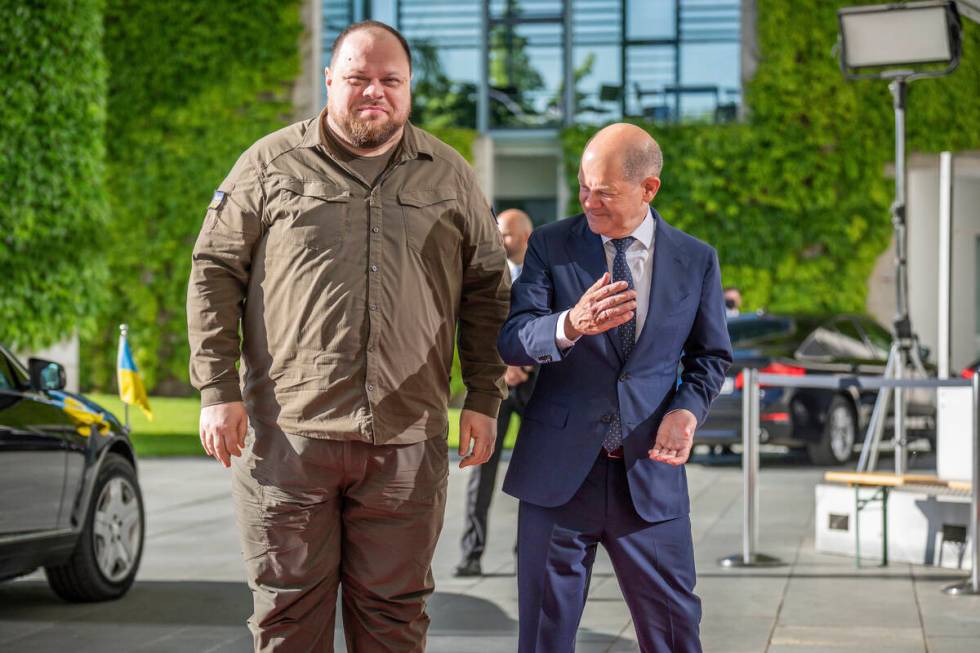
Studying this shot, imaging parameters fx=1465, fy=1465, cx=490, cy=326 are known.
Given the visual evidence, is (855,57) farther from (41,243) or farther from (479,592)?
(41,243)

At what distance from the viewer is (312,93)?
23547 millimetres

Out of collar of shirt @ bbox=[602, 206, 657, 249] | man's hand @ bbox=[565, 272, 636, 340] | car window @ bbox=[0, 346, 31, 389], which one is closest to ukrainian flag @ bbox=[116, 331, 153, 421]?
car window @ bbox=[0, 346, 31, 389]

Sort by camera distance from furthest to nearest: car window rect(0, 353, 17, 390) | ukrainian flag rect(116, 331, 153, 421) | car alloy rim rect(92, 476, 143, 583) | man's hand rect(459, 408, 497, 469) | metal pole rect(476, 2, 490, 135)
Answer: metal pole rect(476, 2, 490, 135) → ukrainian flag rect(116, 331, 153, 421) → car alloy rim rect(92, 476, 143, 583) → car window rect(0, 353, 17, 390) → man's hand rect(459, 408, 497, 469)

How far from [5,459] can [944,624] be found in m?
4.30

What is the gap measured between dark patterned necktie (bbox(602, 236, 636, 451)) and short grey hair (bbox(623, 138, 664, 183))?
211 millimetres

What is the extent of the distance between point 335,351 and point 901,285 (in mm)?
6591

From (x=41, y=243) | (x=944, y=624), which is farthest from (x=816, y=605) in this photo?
(x=41, y=243)

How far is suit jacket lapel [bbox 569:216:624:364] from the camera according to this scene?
396 cm

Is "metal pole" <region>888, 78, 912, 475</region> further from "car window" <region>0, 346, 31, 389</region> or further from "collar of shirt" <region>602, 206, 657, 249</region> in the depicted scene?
"collar of shirt" <region>602, 206, 657, 249</region>

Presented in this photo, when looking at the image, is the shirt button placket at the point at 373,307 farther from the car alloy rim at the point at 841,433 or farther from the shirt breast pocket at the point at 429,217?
the car alloy rim at the point at 841,433

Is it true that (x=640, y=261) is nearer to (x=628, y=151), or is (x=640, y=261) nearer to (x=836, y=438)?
(x=628, y=151)

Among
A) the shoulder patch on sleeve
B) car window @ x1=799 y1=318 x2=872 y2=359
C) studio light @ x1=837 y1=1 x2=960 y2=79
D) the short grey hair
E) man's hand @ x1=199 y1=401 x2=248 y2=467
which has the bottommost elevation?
car window @ x1=799 y1=318 x2=872 y2=359

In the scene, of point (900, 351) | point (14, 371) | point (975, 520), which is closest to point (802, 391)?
point (900, 351)

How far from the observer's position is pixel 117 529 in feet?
25.0
